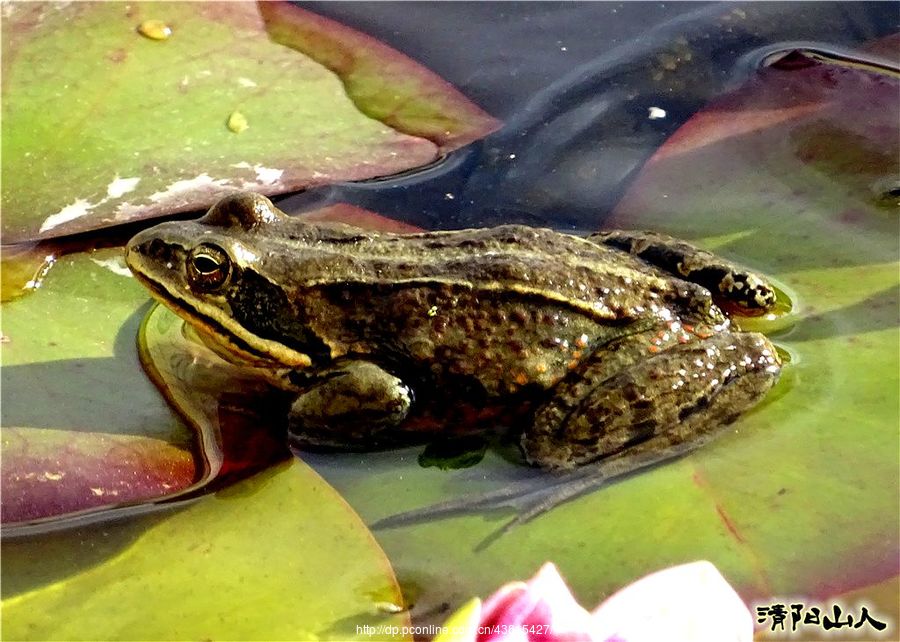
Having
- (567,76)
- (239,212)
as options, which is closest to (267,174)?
(239,212)

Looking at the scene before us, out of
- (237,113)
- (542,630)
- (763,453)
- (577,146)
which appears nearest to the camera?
(542,630)

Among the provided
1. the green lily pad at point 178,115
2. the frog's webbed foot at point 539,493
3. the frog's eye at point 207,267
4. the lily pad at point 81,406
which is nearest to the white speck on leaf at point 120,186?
the green lily pad at point 178,115

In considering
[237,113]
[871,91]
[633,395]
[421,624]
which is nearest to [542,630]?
Result: [421,624]

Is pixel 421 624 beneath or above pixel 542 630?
beneath

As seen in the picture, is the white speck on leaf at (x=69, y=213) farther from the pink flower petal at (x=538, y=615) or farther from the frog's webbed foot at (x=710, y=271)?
the pink flower petal at (x=538, y=615)

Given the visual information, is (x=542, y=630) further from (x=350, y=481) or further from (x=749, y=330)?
(x=749, y=330)

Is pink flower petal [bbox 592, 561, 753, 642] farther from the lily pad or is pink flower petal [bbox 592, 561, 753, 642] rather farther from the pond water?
the lily pad
